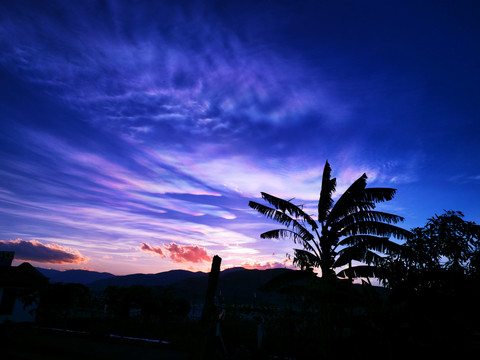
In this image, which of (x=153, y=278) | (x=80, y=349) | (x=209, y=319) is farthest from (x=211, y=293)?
(x=153, y=278)

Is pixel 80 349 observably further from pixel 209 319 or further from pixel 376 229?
pixel 376 229

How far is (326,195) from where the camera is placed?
494 inches

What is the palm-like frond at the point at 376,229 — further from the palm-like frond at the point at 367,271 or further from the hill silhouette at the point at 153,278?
the hill silhouette at the point at 153,278

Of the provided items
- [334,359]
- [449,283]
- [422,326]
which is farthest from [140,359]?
[449,283]

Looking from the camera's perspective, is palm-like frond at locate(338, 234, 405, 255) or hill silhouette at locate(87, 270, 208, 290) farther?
hill silhouette at locate(87, 270, 208, 290)

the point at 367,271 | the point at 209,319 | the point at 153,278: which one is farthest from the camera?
the point at 153,278

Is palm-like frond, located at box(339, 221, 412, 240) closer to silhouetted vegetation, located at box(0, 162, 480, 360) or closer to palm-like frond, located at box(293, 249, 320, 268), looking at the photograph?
silhouetted vegetation, located at box(0, 162, 480, 360)

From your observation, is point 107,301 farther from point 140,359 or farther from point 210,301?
point 210,301

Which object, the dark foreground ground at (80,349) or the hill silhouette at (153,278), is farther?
the hill silhouette at (153,278)

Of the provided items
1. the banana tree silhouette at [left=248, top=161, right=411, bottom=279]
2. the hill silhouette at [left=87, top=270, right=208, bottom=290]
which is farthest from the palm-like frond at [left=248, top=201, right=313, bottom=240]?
the hill silhouette at [left=87, top=270, right=208, bottom=290]

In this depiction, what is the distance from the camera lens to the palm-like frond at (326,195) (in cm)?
1242

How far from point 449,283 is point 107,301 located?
18740 mm

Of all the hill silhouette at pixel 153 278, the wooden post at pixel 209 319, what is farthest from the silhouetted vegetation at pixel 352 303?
the hill silhouette at pixel 153 278

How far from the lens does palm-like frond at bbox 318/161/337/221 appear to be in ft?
40.8
